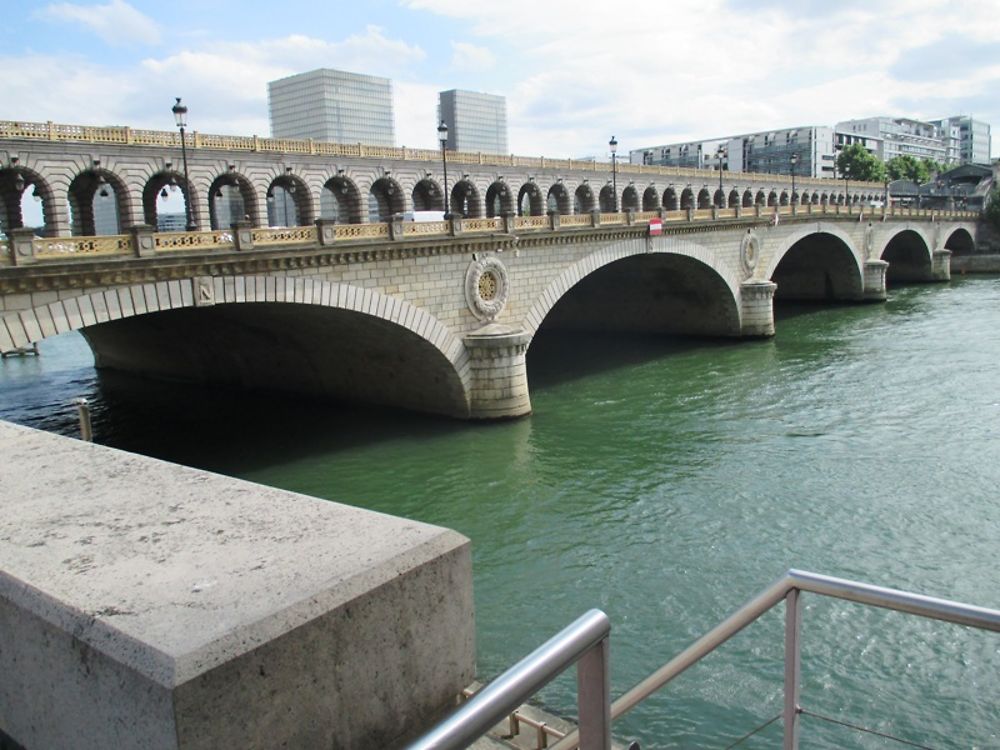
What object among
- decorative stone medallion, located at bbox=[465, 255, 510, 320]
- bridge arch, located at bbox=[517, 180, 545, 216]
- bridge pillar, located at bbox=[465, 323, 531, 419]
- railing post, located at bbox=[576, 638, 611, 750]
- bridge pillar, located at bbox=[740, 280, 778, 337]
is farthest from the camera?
bridge arch, located at bbox=[517, 180, 545, 216]

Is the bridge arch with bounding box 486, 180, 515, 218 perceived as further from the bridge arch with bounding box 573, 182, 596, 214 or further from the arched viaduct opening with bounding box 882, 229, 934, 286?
the arched viaduct opening with bounding box 882, 229, 934, 286

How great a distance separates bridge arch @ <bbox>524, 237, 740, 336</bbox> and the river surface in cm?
409

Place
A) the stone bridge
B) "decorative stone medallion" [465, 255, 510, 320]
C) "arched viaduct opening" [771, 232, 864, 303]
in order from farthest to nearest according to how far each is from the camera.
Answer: "arched viaduct opening" [771, 232, 864, 303]
"decorative stone medallion" [465, 255, 510, 320]
the stone bridge

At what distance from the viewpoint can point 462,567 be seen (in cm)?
268

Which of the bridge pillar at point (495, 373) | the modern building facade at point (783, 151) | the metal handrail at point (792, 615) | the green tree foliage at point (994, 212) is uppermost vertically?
the modern building facade at point (783, 151)

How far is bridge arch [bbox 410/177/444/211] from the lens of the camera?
40.7 m

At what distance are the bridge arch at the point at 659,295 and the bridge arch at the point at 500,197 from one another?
19.1 ft

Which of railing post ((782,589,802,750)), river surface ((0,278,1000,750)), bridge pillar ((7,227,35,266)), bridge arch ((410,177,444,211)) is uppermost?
bridge arch ((410,177,444,211))

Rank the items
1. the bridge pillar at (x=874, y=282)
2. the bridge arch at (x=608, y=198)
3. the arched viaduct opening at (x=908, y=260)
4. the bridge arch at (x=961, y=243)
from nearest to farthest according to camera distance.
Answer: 1. the bridge pillar at (x=874, y=282)
2. the bridge arch at (x=608, y=198)
3. the arched viaduct opening at (x=908, y=260)
4. the bridge arch at (x=961, y=243)

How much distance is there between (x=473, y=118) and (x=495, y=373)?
119743mm

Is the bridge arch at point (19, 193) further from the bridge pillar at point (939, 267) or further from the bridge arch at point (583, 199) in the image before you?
the bridge pillar at point (939, 267)

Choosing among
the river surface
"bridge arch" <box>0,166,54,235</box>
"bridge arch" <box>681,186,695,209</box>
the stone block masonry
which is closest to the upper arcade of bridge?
"bridge arch" <box>0,166,54,235</box>

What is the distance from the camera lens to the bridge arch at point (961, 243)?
80.8 metres

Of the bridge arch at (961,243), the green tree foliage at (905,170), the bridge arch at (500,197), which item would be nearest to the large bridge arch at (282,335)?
the bridge arch at (500,197)
